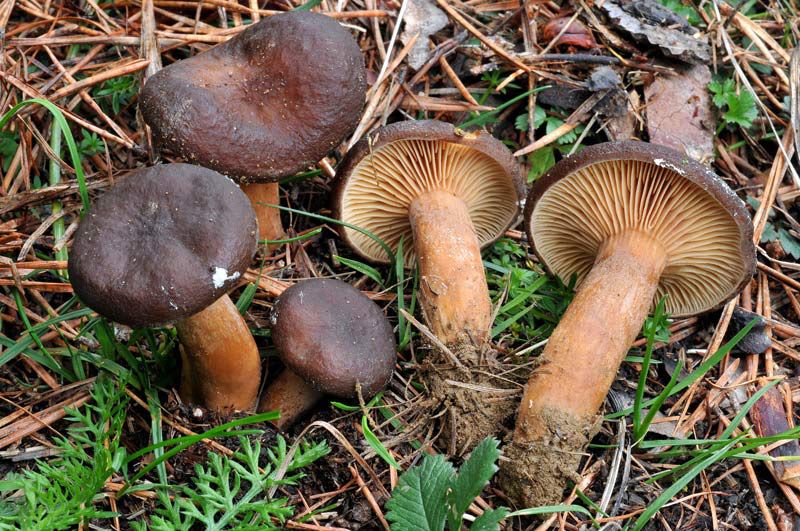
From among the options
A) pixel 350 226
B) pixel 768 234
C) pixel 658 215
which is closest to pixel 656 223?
pixel 658 215

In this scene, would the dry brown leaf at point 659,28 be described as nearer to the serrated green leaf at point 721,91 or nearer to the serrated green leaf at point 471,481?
the serrated green leaf at point 721,91

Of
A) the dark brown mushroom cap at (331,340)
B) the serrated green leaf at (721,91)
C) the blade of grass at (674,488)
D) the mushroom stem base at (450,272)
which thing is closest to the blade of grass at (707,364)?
the blade of grass at (674,488)

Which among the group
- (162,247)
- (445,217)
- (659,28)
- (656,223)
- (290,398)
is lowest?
(290,398)

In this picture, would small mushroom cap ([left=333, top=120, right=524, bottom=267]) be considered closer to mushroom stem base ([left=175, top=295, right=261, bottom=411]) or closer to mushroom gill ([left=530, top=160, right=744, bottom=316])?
mushroom gill ([left=530, top=160, right=744, bottom=316])

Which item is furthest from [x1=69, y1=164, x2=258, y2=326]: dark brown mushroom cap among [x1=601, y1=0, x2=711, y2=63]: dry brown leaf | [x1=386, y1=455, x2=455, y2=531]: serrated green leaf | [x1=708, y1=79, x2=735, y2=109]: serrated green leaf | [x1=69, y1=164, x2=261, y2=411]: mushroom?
[x1=708, y1=79, x2=735, y2=109]: serrated green leaf

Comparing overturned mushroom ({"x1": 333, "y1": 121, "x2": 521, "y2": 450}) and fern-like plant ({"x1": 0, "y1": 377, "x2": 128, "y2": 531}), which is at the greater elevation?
overturned mushroom ({"x1": 333, "y1": 121, "x2": 521, "y2": 450})

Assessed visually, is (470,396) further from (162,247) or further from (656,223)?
(162,247)
